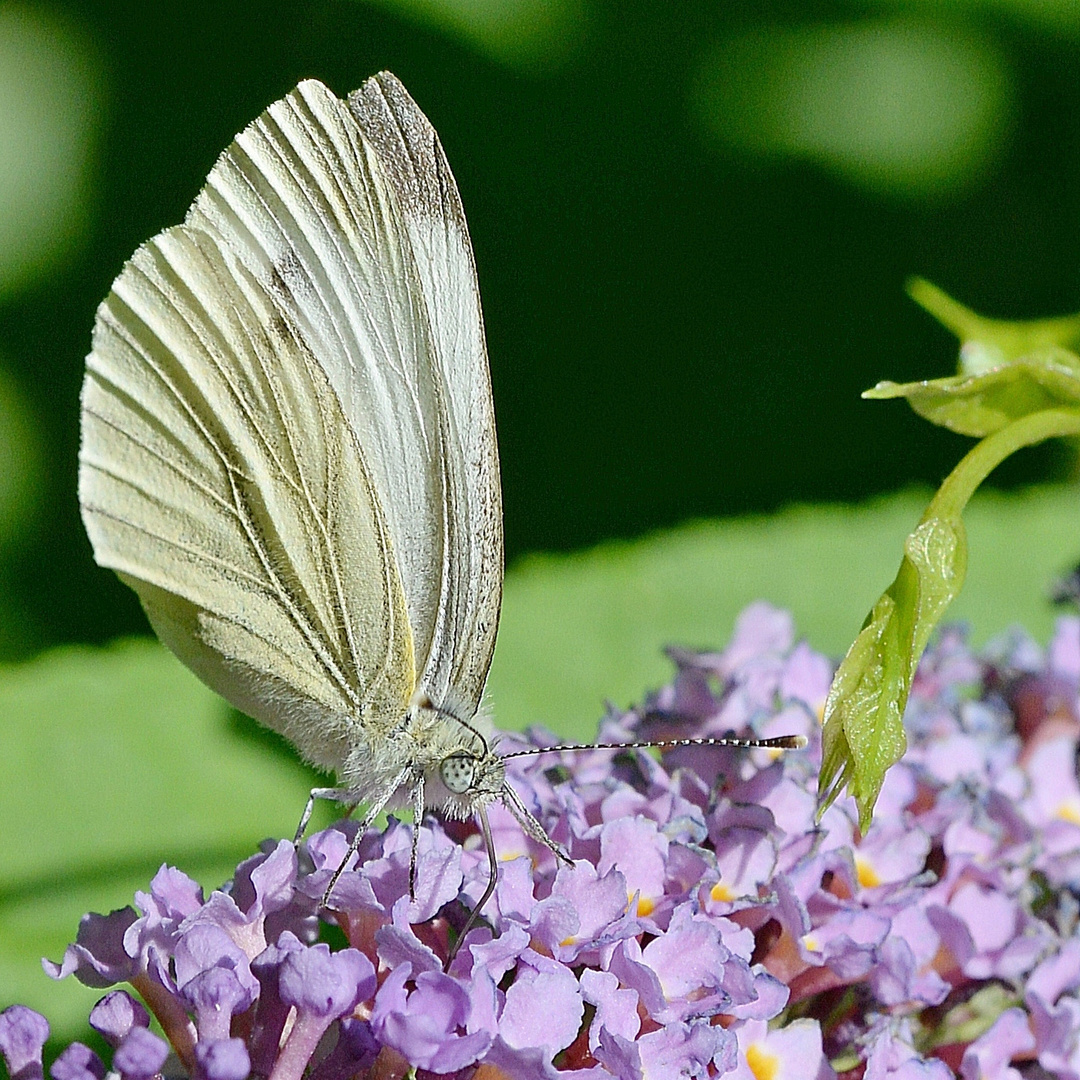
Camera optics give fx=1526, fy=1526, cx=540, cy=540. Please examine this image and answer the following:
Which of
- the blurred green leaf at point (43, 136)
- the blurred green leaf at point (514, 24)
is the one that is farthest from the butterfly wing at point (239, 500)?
the blurred green leaf at point (43, 136)

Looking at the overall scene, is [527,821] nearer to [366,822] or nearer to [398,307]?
[366,822]

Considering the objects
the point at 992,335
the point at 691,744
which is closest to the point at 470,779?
the point at 691,744

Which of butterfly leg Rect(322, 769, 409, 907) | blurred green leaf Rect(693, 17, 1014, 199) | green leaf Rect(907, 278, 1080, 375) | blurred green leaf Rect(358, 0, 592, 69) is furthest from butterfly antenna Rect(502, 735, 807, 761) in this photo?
blurred green leaf Rect(693, 17, 1014, 199)

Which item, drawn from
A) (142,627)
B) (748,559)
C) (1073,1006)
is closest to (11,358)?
(142,627)

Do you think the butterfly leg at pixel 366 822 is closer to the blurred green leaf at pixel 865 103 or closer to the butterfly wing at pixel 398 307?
the butterfly wing at pixel 398 307

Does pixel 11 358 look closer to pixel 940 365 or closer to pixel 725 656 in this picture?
pixel 725 656

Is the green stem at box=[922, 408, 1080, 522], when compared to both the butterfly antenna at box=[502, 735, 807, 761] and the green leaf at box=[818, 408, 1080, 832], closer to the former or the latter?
the green leaf at box=[818, 408, 1080, 832]
